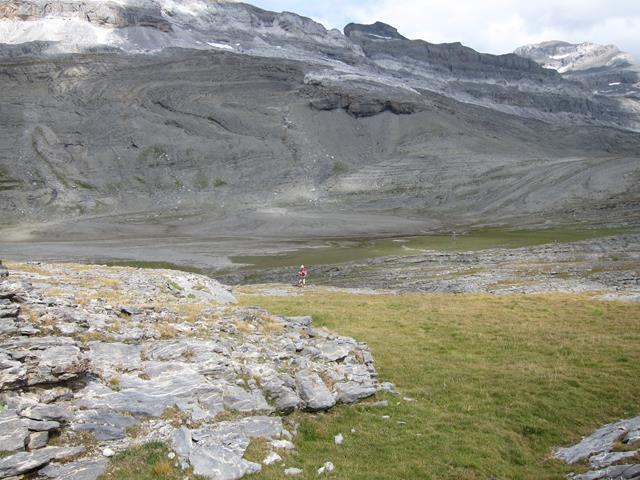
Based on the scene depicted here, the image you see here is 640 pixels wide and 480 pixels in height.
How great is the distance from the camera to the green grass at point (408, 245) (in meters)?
98.6

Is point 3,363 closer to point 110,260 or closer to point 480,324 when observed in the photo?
point 480,324

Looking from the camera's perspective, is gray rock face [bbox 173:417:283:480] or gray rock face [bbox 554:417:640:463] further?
gray rock face [bbox 554:417:640:463]

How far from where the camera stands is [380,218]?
173625 mm

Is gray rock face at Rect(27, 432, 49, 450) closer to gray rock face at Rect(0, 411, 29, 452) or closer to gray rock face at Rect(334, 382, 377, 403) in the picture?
gray rock face at Rect(0, 411, 29, 452)

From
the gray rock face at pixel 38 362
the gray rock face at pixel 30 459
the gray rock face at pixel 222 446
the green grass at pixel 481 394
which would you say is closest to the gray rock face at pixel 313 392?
the green grass at pixel 481 394

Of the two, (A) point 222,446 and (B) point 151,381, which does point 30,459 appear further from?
(A) point 222,446

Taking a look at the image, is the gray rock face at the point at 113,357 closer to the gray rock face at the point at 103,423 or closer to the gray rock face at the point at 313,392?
the gray rock face at the point at 103,423

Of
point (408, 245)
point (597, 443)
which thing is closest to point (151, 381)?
point (597, 443)

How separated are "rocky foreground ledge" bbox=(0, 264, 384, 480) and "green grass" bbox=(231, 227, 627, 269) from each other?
2727 inches

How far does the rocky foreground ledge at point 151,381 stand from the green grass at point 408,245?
227ft

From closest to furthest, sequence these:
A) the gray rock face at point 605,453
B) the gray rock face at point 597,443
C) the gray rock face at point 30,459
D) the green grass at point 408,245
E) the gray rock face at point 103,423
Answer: the gray rock face at point 605,453 < the gray rock face at point 30,459 < the gray rock face at point 103,423 < the gray rock face at point 597,443 < the green grass at point 408,245

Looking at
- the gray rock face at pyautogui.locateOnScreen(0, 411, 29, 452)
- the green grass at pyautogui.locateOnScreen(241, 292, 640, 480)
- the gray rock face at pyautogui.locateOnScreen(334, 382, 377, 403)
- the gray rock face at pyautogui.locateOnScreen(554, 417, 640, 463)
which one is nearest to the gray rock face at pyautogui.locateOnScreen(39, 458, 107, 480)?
the gray rock face at pyautogui.locateOnScreen(0, 411, 29, 452)

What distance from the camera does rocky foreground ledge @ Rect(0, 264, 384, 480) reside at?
14023mm

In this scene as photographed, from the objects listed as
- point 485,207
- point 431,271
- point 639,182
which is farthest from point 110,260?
point 639,182
